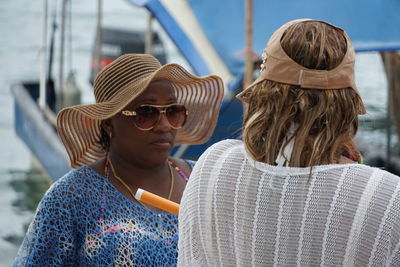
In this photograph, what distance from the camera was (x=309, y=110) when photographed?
4.59ft

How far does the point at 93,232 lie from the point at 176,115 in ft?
1.37

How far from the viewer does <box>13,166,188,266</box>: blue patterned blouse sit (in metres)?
2.16

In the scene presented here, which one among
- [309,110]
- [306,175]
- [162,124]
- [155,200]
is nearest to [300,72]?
[309,110]

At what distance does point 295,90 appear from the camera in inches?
55.7

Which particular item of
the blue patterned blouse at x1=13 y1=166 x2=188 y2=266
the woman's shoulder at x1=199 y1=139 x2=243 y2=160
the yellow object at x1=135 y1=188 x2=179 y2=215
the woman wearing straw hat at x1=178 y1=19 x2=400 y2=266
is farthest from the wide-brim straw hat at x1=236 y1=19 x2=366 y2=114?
the blue patterned blouse at x1=13 y1=166 x2=188 y2=266

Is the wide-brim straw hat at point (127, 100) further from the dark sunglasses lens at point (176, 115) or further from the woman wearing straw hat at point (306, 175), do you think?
the woman wearing straw hat at point (306, 175)

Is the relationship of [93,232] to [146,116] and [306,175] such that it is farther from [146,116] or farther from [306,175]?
[306,175]

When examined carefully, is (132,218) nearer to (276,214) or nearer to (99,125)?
(99,125)

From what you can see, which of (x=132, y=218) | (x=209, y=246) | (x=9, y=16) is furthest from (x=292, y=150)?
(x=9, y=16)

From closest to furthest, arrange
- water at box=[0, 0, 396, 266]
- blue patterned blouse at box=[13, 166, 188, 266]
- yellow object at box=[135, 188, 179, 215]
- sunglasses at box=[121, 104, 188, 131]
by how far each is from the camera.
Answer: yellow object at box=[135, 188, 179, 215] < blue patterned blouse at box=[13, 166, 188, 266] < sunglasses at box=[121, 104, 188, 131] < water at box=[0, 0, 396, 266]

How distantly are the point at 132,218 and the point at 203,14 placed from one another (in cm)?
339

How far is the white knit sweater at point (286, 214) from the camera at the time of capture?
1.37m

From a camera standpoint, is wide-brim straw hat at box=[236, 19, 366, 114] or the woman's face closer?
wide-brim straw hat at box=[236, 19, 366, 114]

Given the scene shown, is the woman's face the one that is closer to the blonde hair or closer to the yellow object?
the yellow object
